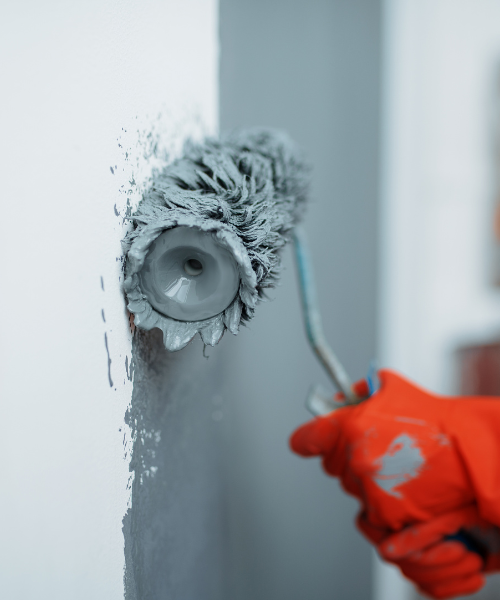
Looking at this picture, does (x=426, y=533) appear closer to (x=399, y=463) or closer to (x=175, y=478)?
(x=399, y=463)

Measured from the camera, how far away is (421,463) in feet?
1.40

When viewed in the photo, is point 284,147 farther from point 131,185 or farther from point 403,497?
point 403,497

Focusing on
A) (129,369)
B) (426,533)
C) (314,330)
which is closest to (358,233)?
(314,330)

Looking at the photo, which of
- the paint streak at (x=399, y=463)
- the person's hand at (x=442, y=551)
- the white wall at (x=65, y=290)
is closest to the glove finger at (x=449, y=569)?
the person's hand at (x=442, y=551)

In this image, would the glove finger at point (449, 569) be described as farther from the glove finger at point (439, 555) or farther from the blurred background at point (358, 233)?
the blurred background at point (358, 233)

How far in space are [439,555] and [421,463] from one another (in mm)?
118

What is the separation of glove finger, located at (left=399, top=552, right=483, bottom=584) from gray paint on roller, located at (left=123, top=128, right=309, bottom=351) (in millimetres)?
373

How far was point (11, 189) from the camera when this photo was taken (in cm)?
20

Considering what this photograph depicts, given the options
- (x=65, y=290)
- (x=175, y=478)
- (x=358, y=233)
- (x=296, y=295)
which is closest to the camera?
(x=65, y=290)

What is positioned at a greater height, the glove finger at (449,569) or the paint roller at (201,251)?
the paint roller at (201,251)

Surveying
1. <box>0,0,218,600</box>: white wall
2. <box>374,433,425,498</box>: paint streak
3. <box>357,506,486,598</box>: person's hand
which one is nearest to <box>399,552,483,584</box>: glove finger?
<box>357,506,486,598</box>: person's hand

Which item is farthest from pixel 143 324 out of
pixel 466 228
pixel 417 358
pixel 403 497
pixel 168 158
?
pixel 466 228

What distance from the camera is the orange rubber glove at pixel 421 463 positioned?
1.38 feet

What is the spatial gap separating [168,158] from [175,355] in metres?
0.16
